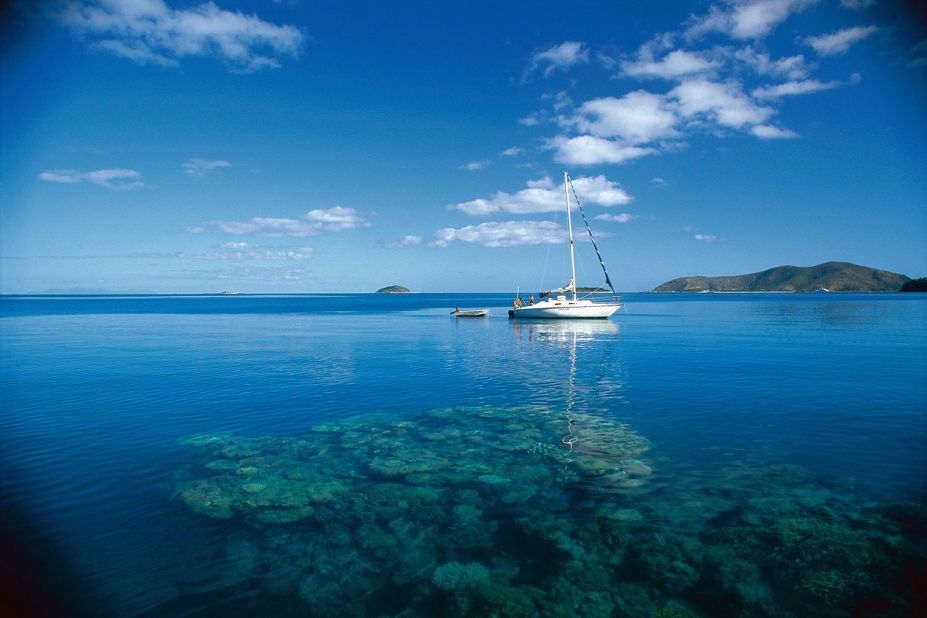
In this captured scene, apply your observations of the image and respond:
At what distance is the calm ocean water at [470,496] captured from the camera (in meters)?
8.90

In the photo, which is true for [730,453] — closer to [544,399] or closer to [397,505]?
[544,399]

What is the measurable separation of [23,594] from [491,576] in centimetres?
922

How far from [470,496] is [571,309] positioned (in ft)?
214

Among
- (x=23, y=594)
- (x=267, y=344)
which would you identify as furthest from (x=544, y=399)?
(x=267, y=344)

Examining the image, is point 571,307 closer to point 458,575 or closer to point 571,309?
point 571,309

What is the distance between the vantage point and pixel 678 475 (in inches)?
550

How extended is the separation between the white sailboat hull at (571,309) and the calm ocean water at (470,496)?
45206 millimetres

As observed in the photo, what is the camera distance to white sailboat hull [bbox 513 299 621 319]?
2911 inches

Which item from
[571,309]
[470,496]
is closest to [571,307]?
[571,309]

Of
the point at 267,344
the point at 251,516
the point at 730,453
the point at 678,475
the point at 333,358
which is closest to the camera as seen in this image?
the point at 251,516

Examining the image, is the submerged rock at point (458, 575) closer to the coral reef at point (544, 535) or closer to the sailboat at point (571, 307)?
the coral reef at point (544, 535)

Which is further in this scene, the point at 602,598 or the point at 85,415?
the point at 85,415

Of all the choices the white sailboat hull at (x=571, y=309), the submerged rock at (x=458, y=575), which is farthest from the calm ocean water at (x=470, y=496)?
the white sailboat hull at (x=571, y=309)

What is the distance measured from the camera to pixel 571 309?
75.2 meters
